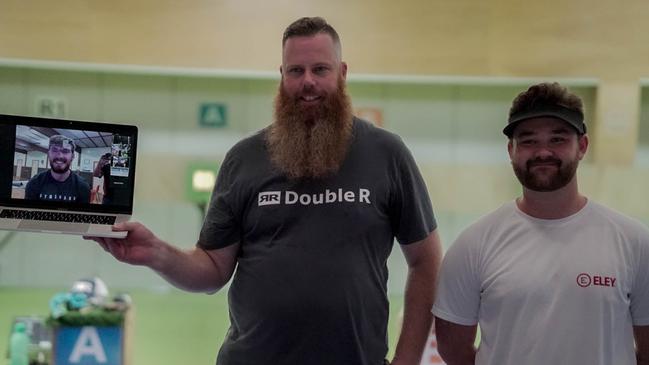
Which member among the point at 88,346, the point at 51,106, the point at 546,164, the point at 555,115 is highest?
the point at 51,106

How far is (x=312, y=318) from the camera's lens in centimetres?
204

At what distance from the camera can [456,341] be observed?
2100mm

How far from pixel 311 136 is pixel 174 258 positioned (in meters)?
0.51

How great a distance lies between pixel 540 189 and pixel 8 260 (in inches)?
188

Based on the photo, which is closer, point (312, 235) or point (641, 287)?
point (641, 287)

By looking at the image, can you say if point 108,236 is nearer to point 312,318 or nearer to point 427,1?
point 312,318

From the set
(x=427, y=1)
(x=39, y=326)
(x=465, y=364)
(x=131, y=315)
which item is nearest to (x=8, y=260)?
(x=39, y=326)

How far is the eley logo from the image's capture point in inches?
73.0

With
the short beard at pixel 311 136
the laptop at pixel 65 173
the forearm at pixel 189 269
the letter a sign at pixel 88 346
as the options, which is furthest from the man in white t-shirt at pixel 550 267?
the letter a sign at pixel 88 346

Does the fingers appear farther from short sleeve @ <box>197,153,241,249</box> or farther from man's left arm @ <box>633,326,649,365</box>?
man's left arm @ <box>633,326,649,365</box>

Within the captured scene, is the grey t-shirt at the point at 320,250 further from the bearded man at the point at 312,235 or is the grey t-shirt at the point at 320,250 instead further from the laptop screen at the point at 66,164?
the laptop screen at the point at 66,164

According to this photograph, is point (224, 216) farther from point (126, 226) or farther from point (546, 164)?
point (546, 164)

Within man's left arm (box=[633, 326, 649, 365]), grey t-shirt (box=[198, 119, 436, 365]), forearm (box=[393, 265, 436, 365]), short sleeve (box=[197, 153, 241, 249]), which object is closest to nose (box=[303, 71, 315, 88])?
grey t-shirt (box=[198, 119, 436, 365])

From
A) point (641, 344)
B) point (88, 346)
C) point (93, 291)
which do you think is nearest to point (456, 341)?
point (641, 344)
